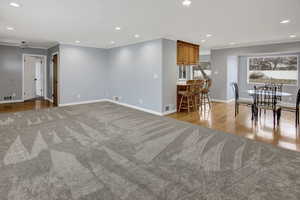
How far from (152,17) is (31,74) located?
23.6 feet

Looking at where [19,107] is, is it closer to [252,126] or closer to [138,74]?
[138,74]

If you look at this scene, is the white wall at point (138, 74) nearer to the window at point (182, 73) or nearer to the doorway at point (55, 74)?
the window at point (182, 73)

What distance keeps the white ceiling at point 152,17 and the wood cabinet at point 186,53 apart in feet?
4.00

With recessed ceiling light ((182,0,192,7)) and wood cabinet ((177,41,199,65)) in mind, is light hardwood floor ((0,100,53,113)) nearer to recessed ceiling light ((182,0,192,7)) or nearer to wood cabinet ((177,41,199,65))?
wood cabinet ((177,41,199,65))

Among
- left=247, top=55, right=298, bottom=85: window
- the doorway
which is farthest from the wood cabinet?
the doorway

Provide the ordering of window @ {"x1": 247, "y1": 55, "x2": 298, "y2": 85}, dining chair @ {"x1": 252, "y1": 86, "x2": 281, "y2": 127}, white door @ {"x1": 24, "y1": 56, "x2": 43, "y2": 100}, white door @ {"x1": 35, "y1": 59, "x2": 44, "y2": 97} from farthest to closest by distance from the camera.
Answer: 1. white door @ {"x1": 35, "y1": 59, "x2": 44, "y2": 97}
2. white door @ {"x1": 24, "y1": 56, "x2": 43, "y2": 100}
3. window @ {"x1": 247, "y1": 55, "x2": 298, "y2": 85}
4. dining chair @ {"x1": 252, "y1": 86, "x2": 281, "y2": 127}

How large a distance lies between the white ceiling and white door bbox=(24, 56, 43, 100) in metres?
3.69

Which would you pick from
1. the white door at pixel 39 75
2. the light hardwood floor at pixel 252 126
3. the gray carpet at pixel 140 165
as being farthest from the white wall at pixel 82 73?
the light hardwood floor at pixel 252 126

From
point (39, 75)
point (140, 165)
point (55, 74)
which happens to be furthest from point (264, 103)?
point (39, 75)

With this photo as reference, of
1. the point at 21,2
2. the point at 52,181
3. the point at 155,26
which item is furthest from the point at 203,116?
the point at 21,2

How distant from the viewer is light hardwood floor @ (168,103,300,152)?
138 inches

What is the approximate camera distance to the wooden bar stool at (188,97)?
5823mm

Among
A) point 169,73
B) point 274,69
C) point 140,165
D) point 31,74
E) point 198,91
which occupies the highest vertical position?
point 274,69

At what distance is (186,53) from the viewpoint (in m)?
6.34
